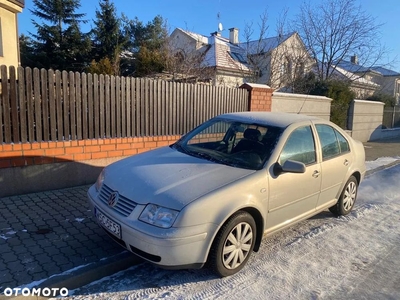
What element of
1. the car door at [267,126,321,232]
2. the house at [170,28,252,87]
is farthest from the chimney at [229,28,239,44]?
the car door at [267,126,321,232]

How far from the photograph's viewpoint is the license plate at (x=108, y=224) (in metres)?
2.69

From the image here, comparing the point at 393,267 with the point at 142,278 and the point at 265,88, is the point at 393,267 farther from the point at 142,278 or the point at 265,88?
the point at 265,88

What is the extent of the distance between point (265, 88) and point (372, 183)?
3638 millimetres

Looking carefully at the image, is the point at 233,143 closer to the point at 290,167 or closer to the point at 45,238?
the point at 290,167

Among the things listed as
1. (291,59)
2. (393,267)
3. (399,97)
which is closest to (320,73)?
(291,59)

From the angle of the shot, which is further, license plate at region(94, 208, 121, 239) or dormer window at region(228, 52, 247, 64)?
dormer window at region(228, 52, 247, 64)

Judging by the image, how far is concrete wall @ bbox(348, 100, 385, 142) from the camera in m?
12.8

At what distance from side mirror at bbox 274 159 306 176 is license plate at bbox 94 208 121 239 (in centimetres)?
174

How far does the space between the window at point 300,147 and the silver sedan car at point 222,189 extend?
13mm

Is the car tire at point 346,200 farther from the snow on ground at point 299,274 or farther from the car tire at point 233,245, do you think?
the car tire at point 233,245

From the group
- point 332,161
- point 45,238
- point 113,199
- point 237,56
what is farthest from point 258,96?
point 237,56

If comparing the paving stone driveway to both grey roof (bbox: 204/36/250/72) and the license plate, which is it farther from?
grey roof (bbox: 204/36/250/72)

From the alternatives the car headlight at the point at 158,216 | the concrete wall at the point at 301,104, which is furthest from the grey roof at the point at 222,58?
the car headlight at the point at 158,216

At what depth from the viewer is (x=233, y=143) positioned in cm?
371
